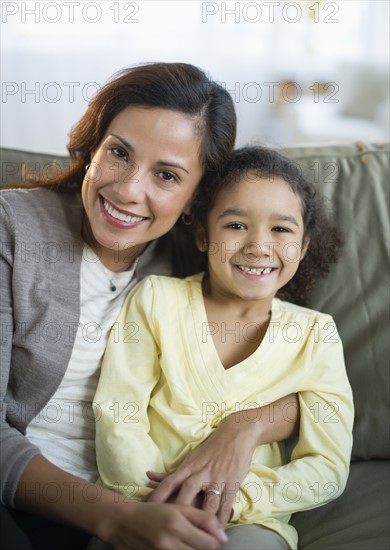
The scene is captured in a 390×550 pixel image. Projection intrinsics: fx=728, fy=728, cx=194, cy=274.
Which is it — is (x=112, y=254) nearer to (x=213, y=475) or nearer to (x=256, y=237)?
(x=256, y=237)

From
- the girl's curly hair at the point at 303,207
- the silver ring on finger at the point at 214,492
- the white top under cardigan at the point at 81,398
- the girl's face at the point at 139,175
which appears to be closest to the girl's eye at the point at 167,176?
the girl's face at the point at 139,175

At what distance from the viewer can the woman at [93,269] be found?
129 cm

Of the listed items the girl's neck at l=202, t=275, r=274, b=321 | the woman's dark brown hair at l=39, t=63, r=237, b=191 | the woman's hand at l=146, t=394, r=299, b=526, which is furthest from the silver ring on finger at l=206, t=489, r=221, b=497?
the woman's dark brown hair at l=39, t=63, r=237, b=191

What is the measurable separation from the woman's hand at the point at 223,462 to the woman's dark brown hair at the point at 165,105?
502 mm

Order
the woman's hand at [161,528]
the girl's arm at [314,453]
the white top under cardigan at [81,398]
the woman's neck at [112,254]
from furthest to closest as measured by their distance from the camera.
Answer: the woman's neck at [112,254]
the white top under cardigan at [81,398]
the girl's arm at [314,453]
the woman's hand at [161,528]

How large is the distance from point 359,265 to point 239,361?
37 cm

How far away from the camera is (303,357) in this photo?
140cm

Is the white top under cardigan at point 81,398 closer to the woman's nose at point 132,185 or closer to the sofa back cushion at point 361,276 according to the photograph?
the woman's nose at point 132,185

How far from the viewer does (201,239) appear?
1.53 meters

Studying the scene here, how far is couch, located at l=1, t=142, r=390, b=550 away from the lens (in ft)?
4.50

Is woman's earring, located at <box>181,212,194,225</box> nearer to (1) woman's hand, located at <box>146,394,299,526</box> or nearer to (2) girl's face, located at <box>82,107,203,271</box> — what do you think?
(2) girl's face, located at <box>82,107,203,271</box>

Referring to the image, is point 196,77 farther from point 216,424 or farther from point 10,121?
point 10,121

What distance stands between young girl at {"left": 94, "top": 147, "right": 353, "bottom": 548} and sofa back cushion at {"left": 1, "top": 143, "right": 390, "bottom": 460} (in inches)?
3.7

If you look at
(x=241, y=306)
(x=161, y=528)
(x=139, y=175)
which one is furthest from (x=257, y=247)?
(x=161, y=528)
